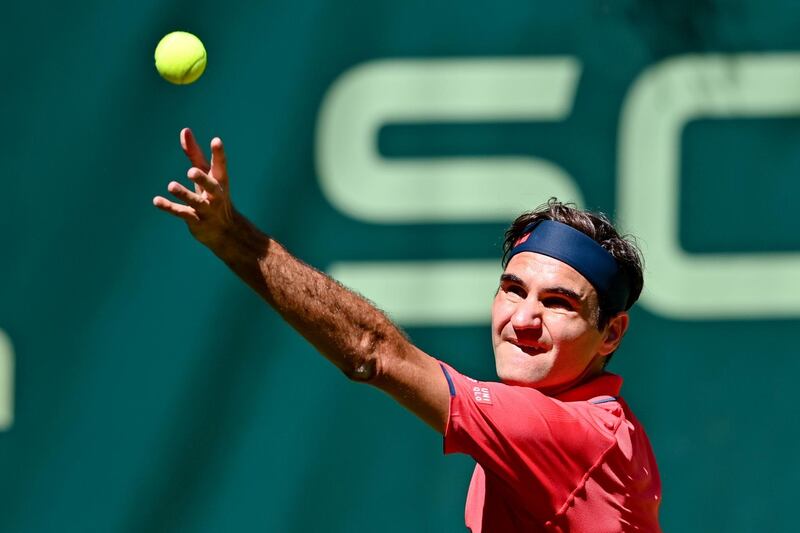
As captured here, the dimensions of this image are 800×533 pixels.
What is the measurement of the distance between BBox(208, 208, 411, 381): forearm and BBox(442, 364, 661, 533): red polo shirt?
0.17 metres

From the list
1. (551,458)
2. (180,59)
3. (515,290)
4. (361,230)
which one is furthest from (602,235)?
(361,230)

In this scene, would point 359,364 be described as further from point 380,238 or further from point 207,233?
point 380,238

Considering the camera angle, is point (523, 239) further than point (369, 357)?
Yes

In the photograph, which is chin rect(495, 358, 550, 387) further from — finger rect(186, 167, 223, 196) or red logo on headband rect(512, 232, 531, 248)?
finger rect(186, 167, 223, 196)

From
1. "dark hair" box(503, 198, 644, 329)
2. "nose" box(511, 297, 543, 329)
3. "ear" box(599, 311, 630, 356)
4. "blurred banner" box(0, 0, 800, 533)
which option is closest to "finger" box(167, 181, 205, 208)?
"nose" box(511, 297, 543, 329)

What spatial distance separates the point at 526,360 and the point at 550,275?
0.17 m

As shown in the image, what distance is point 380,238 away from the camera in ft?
12.1

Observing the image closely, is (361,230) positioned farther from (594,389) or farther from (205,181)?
(205,181)

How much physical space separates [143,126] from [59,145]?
0.25 metres

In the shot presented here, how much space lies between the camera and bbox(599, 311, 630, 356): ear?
2.54 m

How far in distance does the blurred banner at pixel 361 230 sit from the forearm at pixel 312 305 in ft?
5.07

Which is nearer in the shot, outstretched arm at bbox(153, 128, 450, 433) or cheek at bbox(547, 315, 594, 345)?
outstretched arm at bbox(153, 128, 450, 433)

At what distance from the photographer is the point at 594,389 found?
8.28 ft

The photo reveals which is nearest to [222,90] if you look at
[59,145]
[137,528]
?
[59,145]
